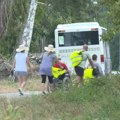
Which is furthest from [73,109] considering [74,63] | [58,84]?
[74,63]

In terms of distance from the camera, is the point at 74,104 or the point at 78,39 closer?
the point at 74,104

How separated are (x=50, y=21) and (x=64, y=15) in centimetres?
381

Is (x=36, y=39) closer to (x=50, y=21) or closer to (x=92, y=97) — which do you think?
(x=50, y=21)

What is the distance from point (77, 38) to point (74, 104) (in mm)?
16087

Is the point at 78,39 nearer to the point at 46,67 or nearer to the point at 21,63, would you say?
the point at 21,63

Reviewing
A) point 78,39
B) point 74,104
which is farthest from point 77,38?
point 74,104

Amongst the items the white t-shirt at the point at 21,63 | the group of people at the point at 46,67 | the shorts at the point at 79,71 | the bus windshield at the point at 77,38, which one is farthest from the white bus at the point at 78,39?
the white t-shirt at the point at 21,63

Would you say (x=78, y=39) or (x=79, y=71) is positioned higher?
(x=78, y=39)

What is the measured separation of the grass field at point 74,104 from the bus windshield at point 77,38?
1261cm

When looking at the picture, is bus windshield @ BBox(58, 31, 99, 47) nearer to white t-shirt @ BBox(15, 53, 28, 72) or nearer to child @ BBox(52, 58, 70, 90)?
child @ BBox(52, 58, 70, 90)

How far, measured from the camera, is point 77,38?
29.4 meters

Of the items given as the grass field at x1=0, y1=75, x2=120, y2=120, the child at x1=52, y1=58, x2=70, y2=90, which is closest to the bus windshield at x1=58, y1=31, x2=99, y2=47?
the child at x1=52, y1=58, x2=70, y2=90

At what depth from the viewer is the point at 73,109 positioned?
41.8ft

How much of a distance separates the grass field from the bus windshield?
12.6 metres
